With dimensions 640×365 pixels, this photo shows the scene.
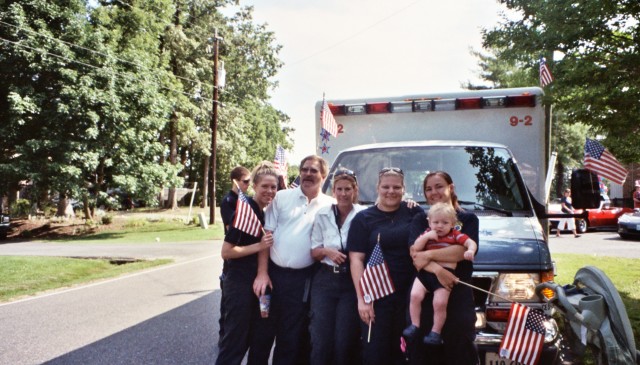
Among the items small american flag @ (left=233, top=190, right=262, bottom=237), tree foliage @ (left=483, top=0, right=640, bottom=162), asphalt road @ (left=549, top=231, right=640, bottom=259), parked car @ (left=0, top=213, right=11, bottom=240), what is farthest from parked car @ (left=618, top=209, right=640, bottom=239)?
parked car @ (left=0, top=213, right=11, bottom=240)

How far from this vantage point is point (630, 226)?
1928 cm

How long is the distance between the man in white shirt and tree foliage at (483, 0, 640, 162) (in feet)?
13.1

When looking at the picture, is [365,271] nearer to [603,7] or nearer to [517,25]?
[603,7]

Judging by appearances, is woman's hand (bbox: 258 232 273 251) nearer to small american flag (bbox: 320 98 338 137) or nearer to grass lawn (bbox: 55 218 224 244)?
small american flag (bbox: 320 98 338 137)

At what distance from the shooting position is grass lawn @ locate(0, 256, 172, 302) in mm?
10375

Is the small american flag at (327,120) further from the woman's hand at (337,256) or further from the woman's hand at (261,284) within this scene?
the woman's hand at (337,256)

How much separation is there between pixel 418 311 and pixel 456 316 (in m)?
0.25

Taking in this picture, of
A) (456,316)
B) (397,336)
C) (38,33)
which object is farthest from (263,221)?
(38,33)

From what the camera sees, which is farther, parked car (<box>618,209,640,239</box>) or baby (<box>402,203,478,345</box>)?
parked car (<box>618,209,640,239</box>)

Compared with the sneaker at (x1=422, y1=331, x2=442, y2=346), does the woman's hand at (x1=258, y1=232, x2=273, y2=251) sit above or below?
above

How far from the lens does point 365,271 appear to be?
3.48 meters

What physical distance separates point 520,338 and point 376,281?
3.56 feet

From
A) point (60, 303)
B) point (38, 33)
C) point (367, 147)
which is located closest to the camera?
point (367, 147)

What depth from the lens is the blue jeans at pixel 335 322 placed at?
368 cm
